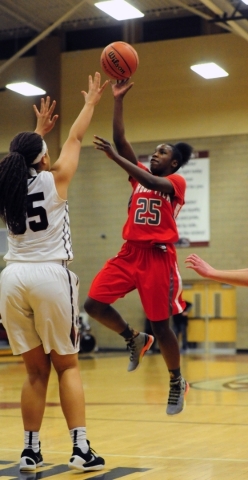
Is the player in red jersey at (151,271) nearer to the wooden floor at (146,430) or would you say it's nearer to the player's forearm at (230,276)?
the wooden floor at (146,430)

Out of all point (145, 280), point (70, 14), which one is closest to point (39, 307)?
point (145, 280)

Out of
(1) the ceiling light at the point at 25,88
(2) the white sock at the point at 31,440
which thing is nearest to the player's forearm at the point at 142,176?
(2) the white sock at the point at 31,440

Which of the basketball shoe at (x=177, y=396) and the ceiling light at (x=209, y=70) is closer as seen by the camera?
Result: the basketball shoe at (x=177, y=396)

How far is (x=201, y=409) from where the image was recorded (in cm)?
743

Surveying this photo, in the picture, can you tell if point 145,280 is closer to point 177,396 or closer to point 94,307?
point 94,307

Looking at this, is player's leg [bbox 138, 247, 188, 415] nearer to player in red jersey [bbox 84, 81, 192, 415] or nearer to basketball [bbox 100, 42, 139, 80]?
player in red jersey [bbox 84, 81, 192, 415]

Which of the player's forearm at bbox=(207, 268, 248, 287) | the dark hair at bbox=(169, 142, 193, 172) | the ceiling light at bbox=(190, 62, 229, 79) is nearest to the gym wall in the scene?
the ceiling light at bbox=(190, 62, 229, 79)

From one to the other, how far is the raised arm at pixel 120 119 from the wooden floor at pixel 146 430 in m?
2.15

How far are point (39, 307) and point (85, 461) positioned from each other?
0.93m

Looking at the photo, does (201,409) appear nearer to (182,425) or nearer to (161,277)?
(182,425)

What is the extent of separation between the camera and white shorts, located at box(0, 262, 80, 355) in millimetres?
4527

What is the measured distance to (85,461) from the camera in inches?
178

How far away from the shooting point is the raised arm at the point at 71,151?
4.72 m

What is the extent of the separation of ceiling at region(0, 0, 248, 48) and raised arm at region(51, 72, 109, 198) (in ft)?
36.3
